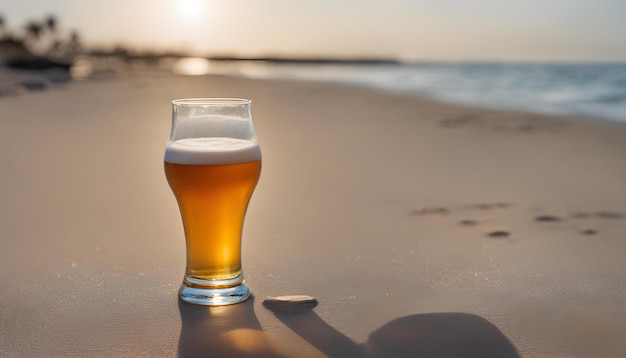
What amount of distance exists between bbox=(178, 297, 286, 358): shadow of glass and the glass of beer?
0.17ft

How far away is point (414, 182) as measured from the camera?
356 centimetres

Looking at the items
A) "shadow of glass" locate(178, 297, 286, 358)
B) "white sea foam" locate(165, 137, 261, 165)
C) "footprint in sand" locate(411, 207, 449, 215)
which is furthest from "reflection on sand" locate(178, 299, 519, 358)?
"footprint in sand" locate(411, 207, 449, 215)

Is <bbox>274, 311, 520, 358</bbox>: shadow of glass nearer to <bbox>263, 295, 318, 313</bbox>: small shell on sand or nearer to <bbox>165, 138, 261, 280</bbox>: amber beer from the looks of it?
A: <bbox>263, 295, 318, 313</bbox>: small shell on sand

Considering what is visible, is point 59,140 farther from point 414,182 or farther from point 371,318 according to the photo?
point 371,318

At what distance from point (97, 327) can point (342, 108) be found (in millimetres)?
6009

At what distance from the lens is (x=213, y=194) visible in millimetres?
1853

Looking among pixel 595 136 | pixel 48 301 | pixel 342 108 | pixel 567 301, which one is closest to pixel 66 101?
pixel 342 108

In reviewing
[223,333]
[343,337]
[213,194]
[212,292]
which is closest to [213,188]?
[213,194]

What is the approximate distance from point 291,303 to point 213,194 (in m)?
0.33

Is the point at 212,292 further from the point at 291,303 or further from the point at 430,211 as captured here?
the point at 430,211

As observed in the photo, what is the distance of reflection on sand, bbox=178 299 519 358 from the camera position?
1.57m

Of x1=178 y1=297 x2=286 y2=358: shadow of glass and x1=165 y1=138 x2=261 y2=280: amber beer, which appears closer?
x1=178 y1=297 x2=286 y2=358: shadow of glass

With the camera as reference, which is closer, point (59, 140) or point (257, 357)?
point (257, 357)

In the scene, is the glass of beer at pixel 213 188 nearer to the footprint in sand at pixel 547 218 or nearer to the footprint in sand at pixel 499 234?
the footprint in sand at pixel 499 234
